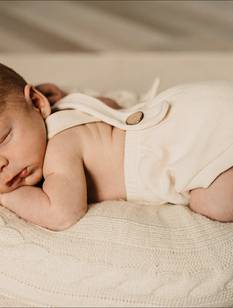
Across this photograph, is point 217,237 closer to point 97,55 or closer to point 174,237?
point 174,237

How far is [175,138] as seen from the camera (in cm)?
104

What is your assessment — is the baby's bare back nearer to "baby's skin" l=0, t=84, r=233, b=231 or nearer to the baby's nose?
"baby's skin" l=0, t=84, r=233, b=231

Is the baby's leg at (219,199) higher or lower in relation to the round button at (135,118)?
lower

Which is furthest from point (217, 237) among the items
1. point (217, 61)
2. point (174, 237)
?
point (217, 61)

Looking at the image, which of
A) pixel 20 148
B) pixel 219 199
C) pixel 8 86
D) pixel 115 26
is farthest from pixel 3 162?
pixel 115 26

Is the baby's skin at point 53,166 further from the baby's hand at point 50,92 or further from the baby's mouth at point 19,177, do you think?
the baby's hand at point 50,92

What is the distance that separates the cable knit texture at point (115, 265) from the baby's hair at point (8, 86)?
0.25 m

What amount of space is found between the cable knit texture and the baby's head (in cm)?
10

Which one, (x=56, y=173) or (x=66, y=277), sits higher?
(x=56, y=173)

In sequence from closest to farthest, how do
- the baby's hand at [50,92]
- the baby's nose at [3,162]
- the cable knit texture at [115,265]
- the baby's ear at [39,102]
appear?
the cable knit texture at [115,265] < the baby's nose at [3,162] < the baby's ear at [39,102] < the baby's hand at [50,92]

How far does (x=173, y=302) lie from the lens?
875 mm

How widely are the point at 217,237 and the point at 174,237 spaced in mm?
84

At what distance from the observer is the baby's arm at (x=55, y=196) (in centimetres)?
96

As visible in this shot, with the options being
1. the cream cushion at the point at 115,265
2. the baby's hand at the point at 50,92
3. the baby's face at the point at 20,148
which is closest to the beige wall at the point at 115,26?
the baby's hand at the point at 50,92
